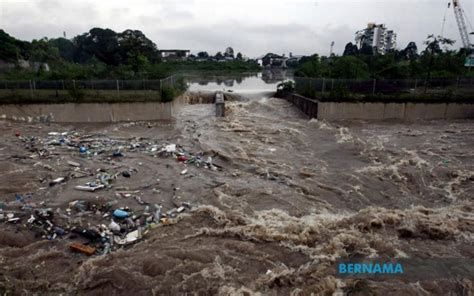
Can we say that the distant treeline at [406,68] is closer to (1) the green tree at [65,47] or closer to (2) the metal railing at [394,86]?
(2) the metal railing at [394,86]

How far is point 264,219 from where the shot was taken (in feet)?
21.5

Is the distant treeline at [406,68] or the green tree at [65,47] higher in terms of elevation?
the green tree at [65,47]

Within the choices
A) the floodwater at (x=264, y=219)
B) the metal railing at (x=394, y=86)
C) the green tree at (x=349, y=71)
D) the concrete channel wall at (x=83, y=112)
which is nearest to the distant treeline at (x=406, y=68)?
the green tree at (x=349, y=71)

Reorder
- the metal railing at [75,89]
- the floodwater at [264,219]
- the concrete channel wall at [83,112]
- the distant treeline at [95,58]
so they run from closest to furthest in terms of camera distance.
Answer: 1. the floodwater at [264,219]
2. the concrete channel wall at [83,112]
3. the metal railing at [75,89]
4. the distant treeline at [95,58]

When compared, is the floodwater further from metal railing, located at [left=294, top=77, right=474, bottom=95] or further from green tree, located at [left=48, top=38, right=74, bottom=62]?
green tree, located at [left=48, top=38, right=74, bottom=62]

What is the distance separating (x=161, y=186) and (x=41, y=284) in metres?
4.08

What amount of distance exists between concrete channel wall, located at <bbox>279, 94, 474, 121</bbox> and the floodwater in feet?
20.8

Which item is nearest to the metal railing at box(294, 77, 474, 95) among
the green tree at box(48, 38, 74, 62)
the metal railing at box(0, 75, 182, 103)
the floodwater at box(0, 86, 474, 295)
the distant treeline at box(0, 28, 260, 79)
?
the floodwater at box(0, 86, 474, 295)

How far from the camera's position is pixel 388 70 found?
2872cm

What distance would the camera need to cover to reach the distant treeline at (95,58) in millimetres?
27006

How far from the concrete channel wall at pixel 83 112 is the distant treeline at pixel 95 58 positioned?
5.87 m

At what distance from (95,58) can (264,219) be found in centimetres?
4721

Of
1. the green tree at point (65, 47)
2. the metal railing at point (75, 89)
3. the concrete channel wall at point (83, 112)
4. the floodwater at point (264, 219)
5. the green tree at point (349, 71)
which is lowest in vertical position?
the floodwater at point (264, 219)

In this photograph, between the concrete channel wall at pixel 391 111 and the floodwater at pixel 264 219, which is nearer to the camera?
the floodwater at pixel 264 219
